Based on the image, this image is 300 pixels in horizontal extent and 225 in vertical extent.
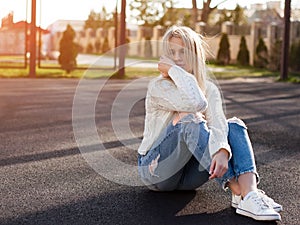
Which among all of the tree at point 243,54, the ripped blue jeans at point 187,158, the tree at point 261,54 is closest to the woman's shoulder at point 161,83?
the ripped blue jeans at point 187,158

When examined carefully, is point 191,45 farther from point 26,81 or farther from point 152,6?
point 152,6

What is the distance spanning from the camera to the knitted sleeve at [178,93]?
10.2 feet

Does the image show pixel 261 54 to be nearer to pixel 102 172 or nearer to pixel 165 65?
pixel 102 172

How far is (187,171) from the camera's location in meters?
3.33

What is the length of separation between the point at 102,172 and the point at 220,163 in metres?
1.40

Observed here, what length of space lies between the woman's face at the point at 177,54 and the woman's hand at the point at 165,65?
0.03 metres

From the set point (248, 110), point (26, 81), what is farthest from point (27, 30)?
point (248, 110)

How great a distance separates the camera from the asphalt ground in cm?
305

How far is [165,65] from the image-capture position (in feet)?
10.7

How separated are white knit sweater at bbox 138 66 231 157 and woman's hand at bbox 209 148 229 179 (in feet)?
0.08

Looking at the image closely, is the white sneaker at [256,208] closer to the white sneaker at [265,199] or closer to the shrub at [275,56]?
the white sneaker at [265,199]

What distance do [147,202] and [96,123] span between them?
12.1 feet

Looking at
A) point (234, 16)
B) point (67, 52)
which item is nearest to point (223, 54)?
point (67, 52)

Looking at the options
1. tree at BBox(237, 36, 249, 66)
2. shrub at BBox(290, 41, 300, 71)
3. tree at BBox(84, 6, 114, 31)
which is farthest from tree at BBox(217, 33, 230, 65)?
tree at BBox(84, 6, 114, 31)
